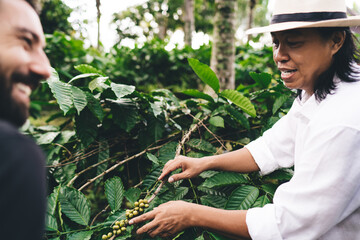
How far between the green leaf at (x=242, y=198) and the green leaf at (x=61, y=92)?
0.95m

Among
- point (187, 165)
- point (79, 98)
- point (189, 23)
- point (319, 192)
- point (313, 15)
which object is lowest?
point (187, 165)

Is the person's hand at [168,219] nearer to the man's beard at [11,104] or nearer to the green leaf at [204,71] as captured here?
the man's beard at [11,104]

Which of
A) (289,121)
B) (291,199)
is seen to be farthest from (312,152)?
(289,121)

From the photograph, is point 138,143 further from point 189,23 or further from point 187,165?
point 189,23

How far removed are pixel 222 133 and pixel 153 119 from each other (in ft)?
1.91

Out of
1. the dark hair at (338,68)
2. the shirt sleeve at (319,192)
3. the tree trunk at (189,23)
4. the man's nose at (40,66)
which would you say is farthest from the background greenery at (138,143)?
the tree trunk at (189,23)

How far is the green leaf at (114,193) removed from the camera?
1401mm

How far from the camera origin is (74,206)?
55.0 inches

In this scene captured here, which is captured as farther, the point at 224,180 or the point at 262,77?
the point at 262,77

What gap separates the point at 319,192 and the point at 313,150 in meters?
0.16

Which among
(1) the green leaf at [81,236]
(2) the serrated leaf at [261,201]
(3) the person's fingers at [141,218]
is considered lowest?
(1) the green leaf at [81,236]

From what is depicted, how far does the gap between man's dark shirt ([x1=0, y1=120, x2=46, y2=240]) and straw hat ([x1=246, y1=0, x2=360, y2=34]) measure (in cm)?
110

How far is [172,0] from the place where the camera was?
12.4m

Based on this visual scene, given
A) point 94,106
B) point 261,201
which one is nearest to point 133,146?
point 94,106
